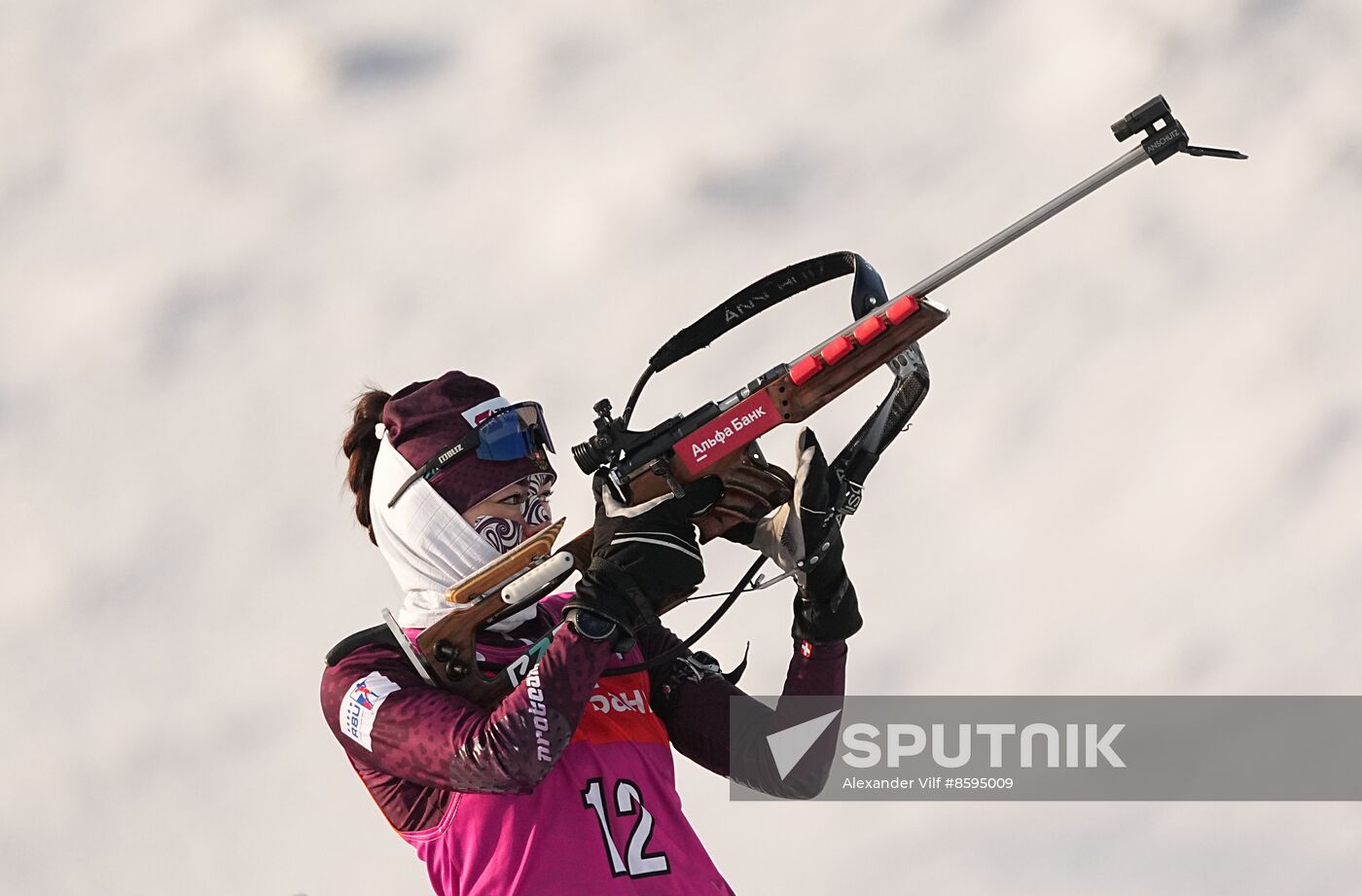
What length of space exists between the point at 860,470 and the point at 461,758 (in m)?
1.18

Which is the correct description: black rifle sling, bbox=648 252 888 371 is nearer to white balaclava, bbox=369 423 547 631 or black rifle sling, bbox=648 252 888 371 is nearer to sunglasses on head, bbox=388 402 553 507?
sunglasses on head, bbox=388 402 553 507

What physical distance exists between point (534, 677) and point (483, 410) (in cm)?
89

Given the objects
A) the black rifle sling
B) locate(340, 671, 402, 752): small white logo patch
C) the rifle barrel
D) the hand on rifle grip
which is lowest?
locate(340, 671, 402, 752): small white logo patch

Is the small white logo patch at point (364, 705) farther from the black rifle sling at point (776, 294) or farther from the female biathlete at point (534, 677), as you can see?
the black rifle sling at point (776, 294)

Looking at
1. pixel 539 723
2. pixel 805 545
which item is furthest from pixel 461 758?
pixel 805 545

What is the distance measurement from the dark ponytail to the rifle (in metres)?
0.61

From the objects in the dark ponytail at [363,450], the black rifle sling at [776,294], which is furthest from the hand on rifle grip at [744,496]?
the dark ponytail at [363,450]

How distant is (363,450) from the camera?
4324 millimetres

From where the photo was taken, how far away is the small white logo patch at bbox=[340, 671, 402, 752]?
370 cm

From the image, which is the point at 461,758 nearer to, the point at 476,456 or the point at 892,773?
the point at 476,456

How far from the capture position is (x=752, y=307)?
3.93m

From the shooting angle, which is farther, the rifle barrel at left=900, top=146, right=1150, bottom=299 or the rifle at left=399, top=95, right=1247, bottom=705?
the rifle at left=399, top=95, right=1247, bottom=705
